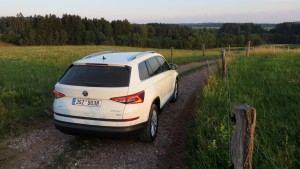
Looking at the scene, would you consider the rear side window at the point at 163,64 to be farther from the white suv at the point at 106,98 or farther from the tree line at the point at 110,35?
the tree line at the point at 110,35

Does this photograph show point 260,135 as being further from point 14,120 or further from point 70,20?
point 70,20

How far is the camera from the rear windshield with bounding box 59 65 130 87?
5.50m

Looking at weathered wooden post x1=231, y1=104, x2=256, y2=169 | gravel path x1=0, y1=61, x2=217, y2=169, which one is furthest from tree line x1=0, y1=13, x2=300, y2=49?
weathered wooden post x1=231, y1=104, x2=256, y2=169

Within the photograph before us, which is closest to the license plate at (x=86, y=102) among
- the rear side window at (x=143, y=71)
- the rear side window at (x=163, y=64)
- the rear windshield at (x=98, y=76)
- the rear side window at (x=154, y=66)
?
the rear windshield at (x=98, y=76)

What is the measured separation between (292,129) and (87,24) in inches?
3871

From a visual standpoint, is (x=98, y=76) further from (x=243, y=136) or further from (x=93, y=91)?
(x=243, y=136)

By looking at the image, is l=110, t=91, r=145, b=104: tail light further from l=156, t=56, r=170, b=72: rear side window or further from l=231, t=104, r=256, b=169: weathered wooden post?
l=231, t=104, r=256, b=169: weathered wooden post

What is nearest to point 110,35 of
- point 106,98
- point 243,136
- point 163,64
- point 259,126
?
point 163,64

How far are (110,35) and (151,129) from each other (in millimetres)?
93573

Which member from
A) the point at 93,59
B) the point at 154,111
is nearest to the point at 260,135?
the point at 154,111

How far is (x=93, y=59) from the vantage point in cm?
614

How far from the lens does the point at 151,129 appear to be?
20.0 ft

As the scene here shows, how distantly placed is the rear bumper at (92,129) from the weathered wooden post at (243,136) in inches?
99.1

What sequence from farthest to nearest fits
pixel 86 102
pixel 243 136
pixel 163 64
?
pixel 163 64 → pixel 86 102 → pixel 243 136
